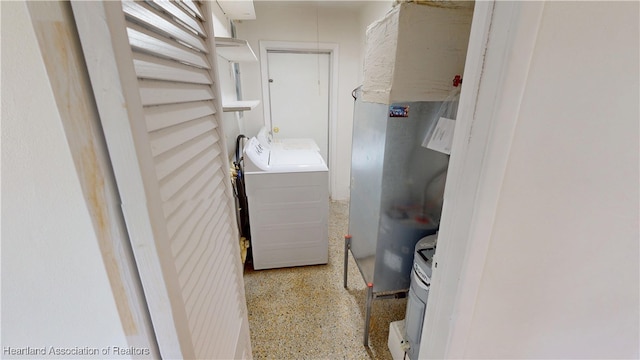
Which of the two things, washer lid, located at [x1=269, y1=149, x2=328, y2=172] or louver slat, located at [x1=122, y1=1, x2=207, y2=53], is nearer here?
louver slat, located at [x1=122, y1=1, x2=207, y2=53]

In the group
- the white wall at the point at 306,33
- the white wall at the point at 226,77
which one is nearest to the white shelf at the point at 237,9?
the white wall at the point at 226,77

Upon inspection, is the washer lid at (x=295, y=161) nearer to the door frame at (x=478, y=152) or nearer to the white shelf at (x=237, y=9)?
the white shelf at (x=237, y=9)

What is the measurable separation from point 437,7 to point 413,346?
1.43 m

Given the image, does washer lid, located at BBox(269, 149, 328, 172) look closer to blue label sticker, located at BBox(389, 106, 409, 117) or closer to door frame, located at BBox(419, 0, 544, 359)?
blue label sticker, located at BBox(389, 106, 409, 117)

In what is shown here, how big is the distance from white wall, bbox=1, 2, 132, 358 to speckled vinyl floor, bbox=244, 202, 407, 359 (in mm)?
1264

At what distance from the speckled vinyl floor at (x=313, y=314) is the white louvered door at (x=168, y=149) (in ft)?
3.08

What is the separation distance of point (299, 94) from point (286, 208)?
1695 millimetres

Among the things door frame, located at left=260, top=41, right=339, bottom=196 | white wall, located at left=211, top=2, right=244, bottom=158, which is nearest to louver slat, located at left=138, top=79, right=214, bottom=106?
white wall, located at left=211, top=2, right=244, bottom=158

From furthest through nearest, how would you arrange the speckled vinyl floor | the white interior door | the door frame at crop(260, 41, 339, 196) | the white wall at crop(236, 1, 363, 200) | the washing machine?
the white interior door
the door frame at crop(260, 41, 339, 196)
the white wall at crop(236, 1, 363, 200)
the washing machine
the speckled vinyl floor

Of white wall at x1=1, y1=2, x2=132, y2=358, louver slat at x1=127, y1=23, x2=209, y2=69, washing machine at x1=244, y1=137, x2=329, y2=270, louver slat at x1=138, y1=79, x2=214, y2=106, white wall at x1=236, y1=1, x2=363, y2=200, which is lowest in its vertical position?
washing machine at x1=244, y1=137, x2=329, y2=270

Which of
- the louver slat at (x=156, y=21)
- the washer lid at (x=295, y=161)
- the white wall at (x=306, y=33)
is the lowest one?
the washer lid at (x=295, y=161)

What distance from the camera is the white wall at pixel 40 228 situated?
1.05 feet

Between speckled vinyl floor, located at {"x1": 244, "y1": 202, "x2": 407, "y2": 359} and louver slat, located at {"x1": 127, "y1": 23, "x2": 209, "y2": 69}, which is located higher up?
louver slat, located at {"x1": 127, "y1": 23, "x2": 209, "y2": 69}

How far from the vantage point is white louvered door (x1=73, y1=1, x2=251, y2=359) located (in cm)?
32
